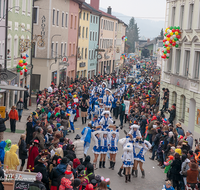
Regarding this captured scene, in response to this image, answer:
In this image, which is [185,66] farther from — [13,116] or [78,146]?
[78,146]

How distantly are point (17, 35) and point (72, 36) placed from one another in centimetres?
2030

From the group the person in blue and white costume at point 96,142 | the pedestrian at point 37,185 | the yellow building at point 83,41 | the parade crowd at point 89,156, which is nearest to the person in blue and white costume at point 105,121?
the parade crowd at point 89,156

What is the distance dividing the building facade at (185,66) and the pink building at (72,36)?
19.2m

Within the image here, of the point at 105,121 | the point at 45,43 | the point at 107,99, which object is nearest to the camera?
the point at 105,121

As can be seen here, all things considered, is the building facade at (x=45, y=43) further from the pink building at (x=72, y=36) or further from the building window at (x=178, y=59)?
the building window at (x=178, y=59)

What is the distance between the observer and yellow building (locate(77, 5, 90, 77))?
51.7 m

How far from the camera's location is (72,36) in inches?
1863

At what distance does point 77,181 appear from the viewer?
868 centimetres

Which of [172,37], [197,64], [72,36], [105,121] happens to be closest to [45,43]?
[72,36]

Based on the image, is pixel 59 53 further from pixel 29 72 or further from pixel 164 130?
pixel 164 130

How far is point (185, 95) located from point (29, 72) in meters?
13.2

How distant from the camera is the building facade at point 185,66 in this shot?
2269 cm

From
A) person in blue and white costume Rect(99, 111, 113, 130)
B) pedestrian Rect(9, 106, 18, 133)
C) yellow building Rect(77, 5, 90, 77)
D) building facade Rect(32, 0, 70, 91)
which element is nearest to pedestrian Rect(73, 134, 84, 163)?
person in blue and white costume Rect(99, 111, 113, 130)

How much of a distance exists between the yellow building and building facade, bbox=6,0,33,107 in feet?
66.7
